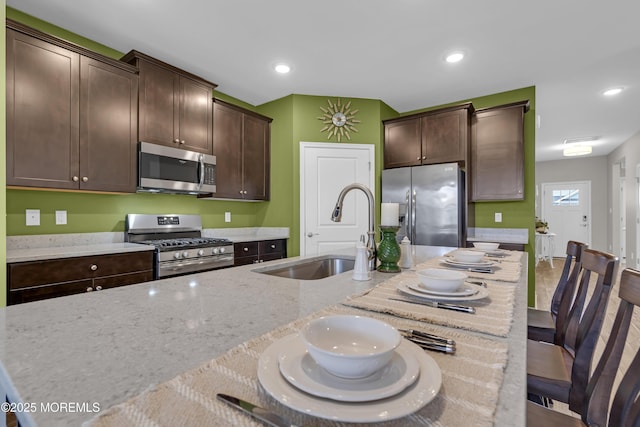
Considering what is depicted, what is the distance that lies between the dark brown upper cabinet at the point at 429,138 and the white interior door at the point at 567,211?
245 inches

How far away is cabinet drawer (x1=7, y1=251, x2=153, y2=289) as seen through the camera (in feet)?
5.91

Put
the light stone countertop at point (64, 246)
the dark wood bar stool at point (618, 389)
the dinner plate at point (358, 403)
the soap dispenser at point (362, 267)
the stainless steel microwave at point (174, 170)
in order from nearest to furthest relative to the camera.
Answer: the dinner plate at point (358, 403)
the dark wood bar stool at point (618, 389)
the soap dispenser at point (362, 267)
the light stone countertop at point (64, 246)
the stainless steel microwave at point (174, 170)

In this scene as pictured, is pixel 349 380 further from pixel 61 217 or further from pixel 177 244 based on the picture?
pixel 61 217

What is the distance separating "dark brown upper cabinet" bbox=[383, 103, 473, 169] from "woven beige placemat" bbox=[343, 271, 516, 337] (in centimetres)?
275

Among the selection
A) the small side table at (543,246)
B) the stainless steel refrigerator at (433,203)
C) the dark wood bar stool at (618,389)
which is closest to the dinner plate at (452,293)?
the dark wood bar stool at (618,389)

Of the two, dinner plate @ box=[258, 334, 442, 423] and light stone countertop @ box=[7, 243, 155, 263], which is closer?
dinner plate @ box=[258, 334, 442, 423]

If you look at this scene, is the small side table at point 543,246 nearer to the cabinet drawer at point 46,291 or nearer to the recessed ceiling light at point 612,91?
the recessed ceiling light at point 612,91

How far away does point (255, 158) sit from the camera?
149 inches

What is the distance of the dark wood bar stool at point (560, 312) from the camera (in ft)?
4.63

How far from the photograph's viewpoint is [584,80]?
3.30 metres

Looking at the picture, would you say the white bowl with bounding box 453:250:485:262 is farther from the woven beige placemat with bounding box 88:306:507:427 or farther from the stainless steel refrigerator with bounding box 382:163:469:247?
the stainless steel refrigerator with bounding box 382:163:469:247

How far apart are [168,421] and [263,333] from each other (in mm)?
294

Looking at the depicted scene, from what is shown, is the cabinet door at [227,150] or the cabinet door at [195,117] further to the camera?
the cabinet door at [227,150]

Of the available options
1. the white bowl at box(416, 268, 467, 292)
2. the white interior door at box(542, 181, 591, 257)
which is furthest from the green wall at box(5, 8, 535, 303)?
the white interior door at box(542, 181, 591, 257)
